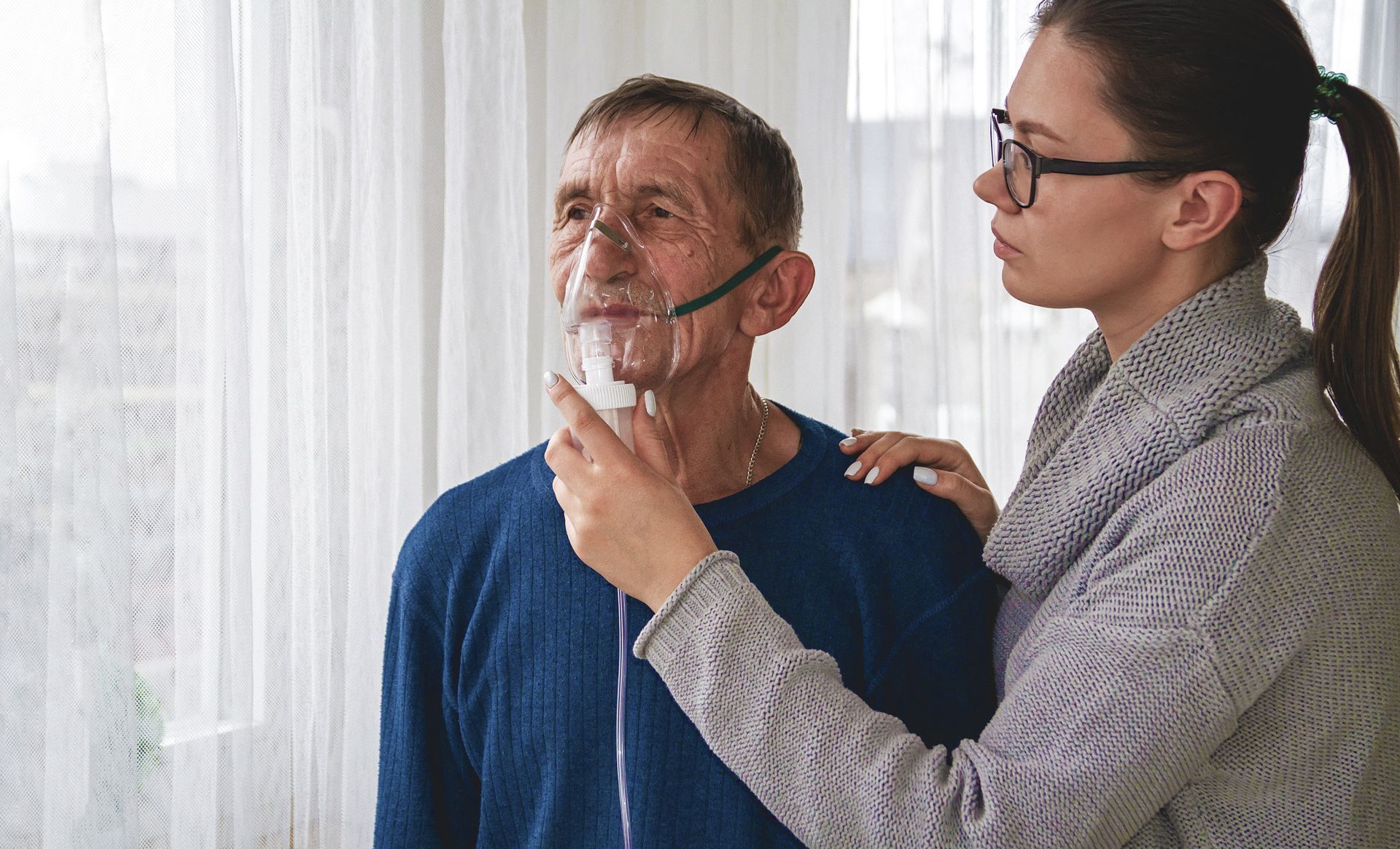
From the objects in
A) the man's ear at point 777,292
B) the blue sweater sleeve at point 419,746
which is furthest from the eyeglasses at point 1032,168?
the blue sweater sleeve at point 419,746

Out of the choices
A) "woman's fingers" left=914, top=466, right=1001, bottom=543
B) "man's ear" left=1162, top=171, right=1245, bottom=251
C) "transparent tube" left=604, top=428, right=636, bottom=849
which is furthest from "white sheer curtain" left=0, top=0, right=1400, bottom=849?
"man's ear" left=1162, top=171, right=1245, bottom=251

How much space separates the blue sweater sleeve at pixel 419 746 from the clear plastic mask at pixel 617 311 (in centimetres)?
38

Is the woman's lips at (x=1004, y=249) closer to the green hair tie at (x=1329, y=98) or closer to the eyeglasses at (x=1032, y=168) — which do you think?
the eyeglasses at (x=1032, y=168)

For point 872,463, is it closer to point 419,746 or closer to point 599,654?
point 599,654

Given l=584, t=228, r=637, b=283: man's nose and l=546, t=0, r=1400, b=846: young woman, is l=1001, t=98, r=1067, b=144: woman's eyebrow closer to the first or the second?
l=546, t=0, r=1400, b=846: young woman

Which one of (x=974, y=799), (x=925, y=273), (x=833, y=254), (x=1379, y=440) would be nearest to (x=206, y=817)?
(x=974, y=799)

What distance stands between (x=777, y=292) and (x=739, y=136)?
207 mm

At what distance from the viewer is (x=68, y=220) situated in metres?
1.40

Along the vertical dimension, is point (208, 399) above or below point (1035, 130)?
below

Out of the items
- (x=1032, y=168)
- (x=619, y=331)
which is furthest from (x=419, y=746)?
(x=1032, y=168)

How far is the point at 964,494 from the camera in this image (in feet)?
4.61

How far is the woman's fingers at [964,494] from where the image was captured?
4.60 ft

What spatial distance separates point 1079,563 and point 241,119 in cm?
135

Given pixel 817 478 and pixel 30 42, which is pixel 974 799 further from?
pixel 30 42
